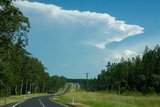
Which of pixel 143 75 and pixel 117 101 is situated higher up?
pixel 143 75

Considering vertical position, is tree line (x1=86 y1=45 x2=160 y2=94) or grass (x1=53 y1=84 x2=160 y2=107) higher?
tree line (x1=86 y1=45 x2=160 y2=94)

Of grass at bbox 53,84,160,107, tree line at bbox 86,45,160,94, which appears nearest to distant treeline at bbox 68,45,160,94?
tree line at bbox 86,45,160,94

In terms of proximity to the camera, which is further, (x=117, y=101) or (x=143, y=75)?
(x=143, y=75)

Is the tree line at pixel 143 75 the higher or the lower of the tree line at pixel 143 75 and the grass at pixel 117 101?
the higher

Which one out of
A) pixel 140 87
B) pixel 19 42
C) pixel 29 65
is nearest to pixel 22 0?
pixel 19 42

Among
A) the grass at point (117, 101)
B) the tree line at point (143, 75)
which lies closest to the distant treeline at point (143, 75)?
the tree line at point (143, 75)

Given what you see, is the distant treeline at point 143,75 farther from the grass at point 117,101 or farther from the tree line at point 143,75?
the grass at point 117,101

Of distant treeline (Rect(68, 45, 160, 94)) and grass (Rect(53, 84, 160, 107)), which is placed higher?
distant treeline (Rect(68, 45, 160, 94))

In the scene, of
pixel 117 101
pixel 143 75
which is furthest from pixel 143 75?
pixel 117 101

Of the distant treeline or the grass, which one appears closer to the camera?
the grass

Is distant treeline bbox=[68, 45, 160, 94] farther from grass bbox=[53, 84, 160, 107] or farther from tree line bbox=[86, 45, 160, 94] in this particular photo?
grass bbox=[53, 84, 160, 107]

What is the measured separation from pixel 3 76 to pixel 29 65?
76.3m

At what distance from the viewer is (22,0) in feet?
134

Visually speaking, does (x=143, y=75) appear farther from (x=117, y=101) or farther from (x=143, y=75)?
(x=117, y=101)
